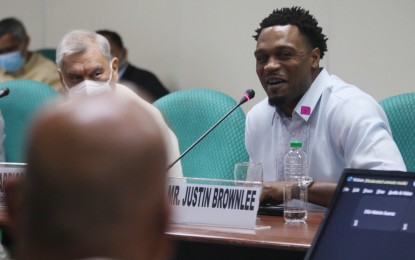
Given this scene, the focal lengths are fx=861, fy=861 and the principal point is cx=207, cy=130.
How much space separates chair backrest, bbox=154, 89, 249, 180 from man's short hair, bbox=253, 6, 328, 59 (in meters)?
0.44

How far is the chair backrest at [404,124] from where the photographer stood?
312 cm

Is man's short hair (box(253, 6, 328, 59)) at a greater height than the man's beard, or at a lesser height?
greater

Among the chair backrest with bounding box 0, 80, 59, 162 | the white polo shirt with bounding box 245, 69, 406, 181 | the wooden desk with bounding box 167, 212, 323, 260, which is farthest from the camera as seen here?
the chair backrest with bounding box 0, 80, 59, 162

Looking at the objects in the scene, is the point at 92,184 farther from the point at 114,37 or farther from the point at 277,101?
the point at 114,37

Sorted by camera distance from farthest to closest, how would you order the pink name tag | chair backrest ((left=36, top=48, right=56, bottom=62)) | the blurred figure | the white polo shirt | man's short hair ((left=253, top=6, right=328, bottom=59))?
chair backrest ((left=36, top=48, right=56, bottom=62)) < man's short hair ((left=253, top=6, right=328, bottom=59)) < the pink name tag < the white polo shirt < the blurred figure

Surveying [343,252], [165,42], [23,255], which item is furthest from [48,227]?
[165,42]

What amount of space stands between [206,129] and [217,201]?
4.17 ft

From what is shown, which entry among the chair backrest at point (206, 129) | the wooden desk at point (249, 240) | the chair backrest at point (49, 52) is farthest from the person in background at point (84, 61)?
the chair backrest at point (49, 52)

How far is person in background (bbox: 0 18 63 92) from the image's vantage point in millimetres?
5789

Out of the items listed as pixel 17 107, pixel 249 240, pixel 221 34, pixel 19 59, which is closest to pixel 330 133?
pixel 249 240

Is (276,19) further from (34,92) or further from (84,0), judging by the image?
(84,0)

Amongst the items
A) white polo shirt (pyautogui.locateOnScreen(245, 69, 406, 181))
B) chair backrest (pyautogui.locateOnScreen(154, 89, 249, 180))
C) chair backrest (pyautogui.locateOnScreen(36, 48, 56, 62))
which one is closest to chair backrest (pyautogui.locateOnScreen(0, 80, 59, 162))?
chair backrest (pyautogui.locateOnScreen(154, 89, 249, 180))

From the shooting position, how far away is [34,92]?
4.18 m

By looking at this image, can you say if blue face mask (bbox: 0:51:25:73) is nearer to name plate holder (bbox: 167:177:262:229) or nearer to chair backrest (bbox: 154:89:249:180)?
chair backrest (bbox: 154:89:249:180)
